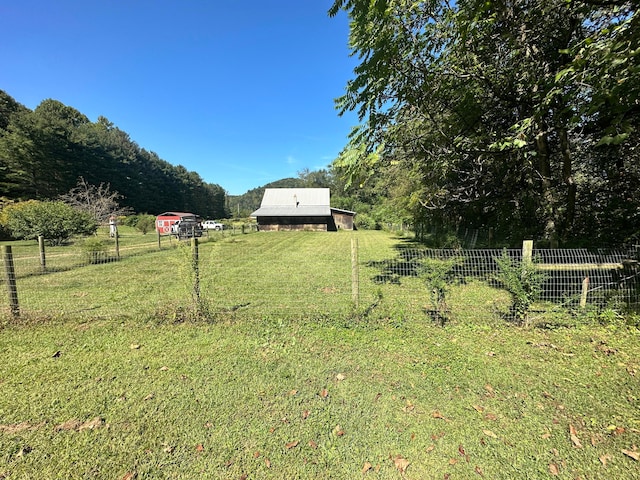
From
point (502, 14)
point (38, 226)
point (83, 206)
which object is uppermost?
point (502, 14)

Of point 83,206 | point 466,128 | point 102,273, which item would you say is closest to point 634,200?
point 466,128

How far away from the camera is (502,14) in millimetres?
5160

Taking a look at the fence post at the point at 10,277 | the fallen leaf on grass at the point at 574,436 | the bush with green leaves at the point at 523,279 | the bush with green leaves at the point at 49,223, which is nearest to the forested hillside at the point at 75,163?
the bush with green leaves at the point at 49,223

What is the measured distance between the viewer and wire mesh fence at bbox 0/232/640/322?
438cm

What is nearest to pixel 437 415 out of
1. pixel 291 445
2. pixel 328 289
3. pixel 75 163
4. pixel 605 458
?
pixel 605 458

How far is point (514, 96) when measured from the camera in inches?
228

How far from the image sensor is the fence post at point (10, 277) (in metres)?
4.34

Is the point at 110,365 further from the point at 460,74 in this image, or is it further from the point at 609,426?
the point at 460,74

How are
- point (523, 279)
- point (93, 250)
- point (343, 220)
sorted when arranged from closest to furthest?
point (523, 279), point (93, 250), point (343, 220)

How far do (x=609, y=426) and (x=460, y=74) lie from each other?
5283mm

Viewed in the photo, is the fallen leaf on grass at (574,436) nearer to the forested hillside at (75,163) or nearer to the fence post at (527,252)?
the fence post at (527,252)

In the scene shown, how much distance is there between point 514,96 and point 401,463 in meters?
6.80

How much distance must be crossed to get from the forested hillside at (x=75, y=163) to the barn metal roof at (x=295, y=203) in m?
19.7

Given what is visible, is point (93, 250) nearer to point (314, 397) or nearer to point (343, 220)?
point (314, 397)
